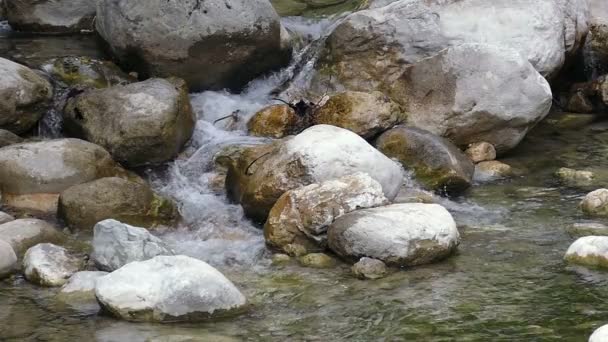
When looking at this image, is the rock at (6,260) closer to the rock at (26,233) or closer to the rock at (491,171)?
the rock at (26,233)

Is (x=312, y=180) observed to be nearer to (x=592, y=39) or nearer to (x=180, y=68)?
(x=180, y=68)

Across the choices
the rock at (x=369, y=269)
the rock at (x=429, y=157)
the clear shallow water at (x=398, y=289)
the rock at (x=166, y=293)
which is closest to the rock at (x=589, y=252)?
the clear shallow water at (x=398, y=289)

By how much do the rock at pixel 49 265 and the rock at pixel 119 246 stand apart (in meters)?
0.19

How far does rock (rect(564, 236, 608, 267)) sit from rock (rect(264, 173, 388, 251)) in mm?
1544

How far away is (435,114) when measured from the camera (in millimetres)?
9516

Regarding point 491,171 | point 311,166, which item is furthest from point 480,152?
point 311,166

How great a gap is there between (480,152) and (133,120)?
362 cm

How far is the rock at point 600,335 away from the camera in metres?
4.78

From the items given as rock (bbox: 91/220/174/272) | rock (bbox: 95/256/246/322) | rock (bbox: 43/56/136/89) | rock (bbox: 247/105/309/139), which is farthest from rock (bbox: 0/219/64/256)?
rock (bbox: 247/105/309/139)

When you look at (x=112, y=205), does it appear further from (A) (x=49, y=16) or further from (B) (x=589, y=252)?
(A) (x=49, y=16)

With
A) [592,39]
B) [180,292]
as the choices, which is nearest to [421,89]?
[592,39]

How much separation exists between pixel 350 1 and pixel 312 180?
6002mm

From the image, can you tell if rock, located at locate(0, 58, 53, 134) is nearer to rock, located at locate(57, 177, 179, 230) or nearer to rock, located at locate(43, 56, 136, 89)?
rock, located at locate(43, 56, 136, 89)

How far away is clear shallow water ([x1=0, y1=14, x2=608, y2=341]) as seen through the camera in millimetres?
5410
